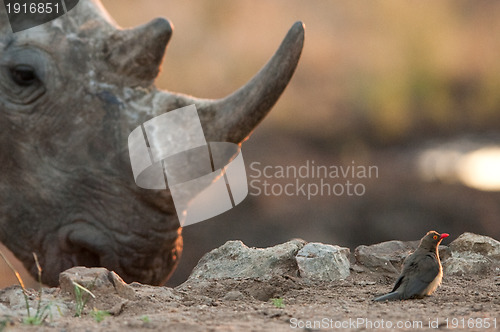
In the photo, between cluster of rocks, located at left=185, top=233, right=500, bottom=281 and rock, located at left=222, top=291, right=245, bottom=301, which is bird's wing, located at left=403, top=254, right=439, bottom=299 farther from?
rock, located at left=222, top=291, right=245, bottom=301

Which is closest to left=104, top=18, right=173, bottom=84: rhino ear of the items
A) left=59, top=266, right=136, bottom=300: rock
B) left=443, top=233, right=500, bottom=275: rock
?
left=59, top=266, right=136, bottom=300: rock

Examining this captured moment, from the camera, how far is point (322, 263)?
4426 mm

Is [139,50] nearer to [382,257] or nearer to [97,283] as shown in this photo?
[97,283]

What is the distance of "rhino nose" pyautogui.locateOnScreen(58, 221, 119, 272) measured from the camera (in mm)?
4906

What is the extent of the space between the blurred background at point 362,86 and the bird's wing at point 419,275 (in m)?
6.16

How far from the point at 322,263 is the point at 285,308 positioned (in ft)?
2.64

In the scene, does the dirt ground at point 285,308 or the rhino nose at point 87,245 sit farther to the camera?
the rhino nose at point 87,245

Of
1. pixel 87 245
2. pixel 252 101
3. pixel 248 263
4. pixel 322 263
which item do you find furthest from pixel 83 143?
pixel 322 263

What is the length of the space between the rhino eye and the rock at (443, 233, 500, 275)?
8.33 feet

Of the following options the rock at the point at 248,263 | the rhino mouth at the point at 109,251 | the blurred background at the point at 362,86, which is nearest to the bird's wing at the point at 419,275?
the rock at the point at 248,263

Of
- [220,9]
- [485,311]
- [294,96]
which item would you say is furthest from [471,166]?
[485,311]

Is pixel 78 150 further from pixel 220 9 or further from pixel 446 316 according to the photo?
pixel 220 9

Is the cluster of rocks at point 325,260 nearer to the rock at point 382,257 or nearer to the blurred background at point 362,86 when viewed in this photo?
the rock at point 382,257

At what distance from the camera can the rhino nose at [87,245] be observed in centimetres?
491
